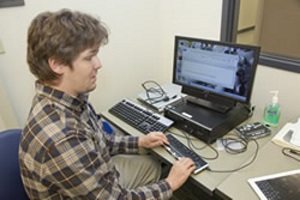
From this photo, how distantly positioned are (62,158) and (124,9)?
4.48 feet

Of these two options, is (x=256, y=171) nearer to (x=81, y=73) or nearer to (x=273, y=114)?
(x=273, y=114)

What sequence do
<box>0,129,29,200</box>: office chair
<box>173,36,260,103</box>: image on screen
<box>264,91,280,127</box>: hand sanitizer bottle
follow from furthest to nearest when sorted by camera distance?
1. <box>264,91,280,127</box>: hand sanitizer bottle
2. <box>173,36,260,103</box>: image on screen
3. <box>0,129,29,200</box>: office chair

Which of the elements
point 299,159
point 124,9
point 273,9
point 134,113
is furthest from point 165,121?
point 273,9

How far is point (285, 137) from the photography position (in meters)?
1.24

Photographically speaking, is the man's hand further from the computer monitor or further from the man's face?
the man's face

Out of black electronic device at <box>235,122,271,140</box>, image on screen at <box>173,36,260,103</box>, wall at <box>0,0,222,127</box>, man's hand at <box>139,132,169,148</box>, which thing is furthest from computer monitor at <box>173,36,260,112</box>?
wall at <box>0,0,222,127</box>

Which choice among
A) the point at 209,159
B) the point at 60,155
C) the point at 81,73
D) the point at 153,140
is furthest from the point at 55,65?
the point at 209,159

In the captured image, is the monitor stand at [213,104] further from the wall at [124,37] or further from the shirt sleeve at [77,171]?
the shirt sleeve at [77,171]

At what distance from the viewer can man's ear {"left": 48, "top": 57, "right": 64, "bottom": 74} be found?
2.96 feet

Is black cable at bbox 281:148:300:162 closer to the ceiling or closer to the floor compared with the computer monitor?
closer to the floor

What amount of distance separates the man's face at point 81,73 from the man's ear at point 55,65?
0.7 inches

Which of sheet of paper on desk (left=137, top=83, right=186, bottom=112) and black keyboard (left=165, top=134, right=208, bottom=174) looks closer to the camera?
black keyboard (left=165, top=134, right=208, bottom=174)

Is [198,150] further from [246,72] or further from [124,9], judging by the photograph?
[124,9]

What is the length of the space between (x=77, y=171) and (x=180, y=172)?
431mm
